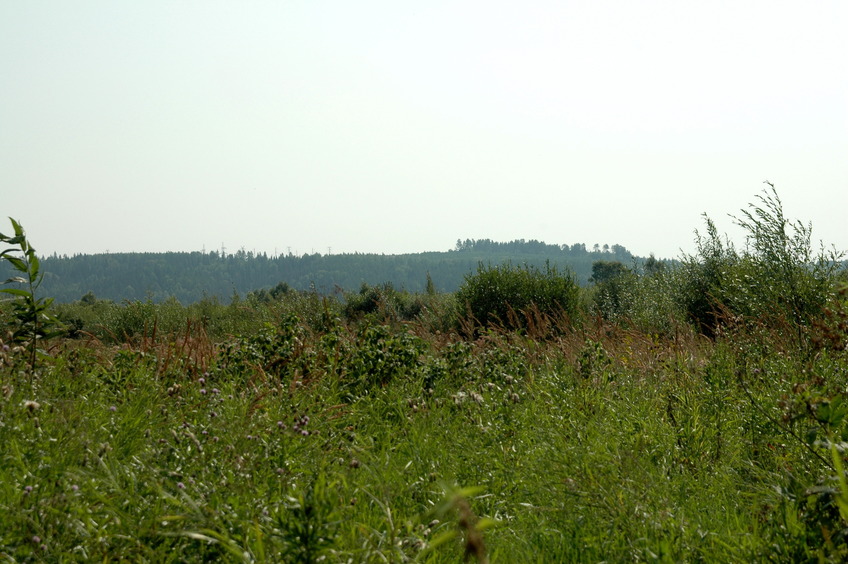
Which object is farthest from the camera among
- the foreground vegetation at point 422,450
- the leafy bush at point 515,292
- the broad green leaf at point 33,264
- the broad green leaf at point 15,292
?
the leafy bush at point 515,292

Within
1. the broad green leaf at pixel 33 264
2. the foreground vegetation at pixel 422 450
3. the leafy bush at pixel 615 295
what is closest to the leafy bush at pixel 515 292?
the leafy bush at pixel 615 295

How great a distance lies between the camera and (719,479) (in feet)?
13.8

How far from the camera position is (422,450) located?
468cm

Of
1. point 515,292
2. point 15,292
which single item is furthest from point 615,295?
point 15,292

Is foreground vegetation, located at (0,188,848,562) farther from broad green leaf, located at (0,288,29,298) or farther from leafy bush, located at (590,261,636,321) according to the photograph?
leafy bush, located at (590,261,636,321)

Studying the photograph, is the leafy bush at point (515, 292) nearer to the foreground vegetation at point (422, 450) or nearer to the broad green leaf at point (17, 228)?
the foreground vegetation at point (422, 450)

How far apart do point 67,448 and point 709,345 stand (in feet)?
23.6

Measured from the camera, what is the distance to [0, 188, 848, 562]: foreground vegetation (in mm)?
2490

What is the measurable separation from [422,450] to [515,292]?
1326 centimetres

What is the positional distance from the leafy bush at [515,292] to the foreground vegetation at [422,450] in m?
8.78

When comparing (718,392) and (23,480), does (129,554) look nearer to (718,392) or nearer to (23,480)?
(23,480)

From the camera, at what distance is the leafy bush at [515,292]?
57.4 feet

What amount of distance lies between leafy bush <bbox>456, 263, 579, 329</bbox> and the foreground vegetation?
8.78 meters

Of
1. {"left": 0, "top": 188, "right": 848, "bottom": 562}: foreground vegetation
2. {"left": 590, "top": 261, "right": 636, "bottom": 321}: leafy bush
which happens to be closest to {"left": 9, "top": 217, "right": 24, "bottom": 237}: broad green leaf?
{"left": 0, "top": 188, "right": 848, "bottom": 562}: foreground vegetation
